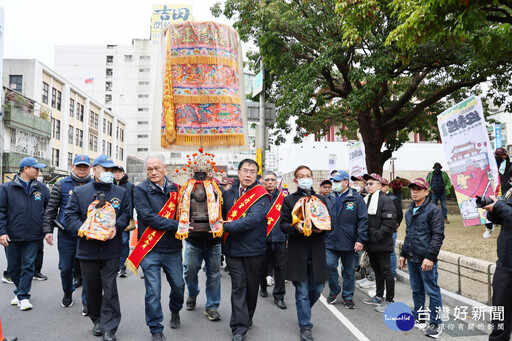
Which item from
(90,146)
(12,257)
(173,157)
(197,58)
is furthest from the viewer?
(173,157)

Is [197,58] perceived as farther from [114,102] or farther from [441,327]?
[114,102]

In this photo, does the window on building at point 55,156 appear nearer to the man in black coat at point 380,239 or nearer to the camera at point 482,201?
the man in black coat at point 380,239

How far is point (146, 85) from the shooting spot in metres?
68.5

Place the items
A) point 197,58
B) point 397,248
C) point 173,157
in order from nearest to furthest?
point 197,58, point 397,248, point 173,157

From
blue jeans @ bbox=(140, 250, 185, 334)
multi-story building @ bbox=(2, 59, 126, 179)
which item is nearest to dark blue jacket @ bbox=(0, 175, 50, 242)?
blue jeans @ bbox=(140, 250, 185, 334)

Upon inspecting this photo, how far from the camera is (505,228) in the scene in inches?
143

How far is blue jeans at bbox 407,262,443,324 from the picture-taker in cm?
446

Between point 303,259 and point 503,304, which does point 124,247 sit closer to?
point 303,259

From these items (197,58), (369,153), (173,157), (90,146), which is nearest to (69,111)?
(90,146)

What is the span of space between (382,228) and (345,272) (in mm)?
862

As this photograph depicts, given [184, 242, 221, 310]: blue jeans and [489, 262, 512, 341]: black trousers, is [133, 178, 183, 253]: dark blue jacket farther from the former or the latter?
[489, 262, 512, 341]: black trousers

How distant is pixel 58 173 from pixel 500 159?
120 feet

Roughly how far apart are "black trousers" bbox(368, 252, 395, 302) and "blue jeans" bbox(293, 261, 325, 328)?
4.75 ft

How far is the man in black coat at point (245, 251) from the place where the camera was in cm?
424
